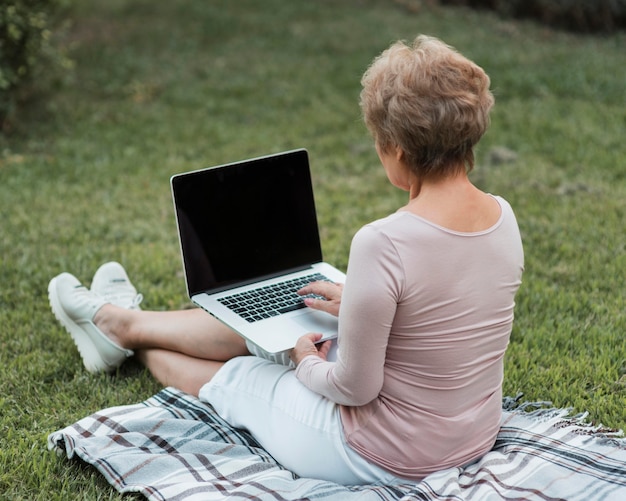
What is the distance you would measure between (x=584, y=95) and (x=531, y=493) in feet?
19.1

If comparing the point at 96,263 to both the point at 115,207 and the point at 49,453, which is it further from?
the point at 49,453

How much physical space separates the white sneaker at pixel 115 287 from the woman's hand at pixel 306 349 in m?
1.37

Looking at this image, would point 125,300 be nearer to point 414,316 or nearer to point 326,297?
point 326,297

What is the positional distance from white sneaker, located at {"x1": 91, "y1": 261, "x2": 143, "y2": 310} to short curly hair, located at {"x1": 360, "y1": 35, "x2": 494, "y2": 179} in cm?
197

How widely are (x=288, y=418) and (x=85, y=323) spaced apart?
53.3 inches

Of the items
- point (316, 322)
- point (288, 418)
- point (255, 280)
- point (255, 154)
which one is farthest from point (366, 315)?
point (255, 154)

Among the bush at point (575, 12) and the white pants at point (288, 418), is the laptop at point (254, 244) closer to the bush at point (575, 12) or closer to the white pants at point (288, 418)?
the white pants at point (288, 418)

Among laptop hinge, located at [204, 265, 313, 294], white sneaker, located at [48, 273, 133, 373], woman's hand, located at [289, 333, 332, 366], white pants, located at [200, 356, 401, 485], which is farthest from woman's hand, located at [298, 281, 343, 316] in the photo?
white sneaker, located at [48, 273, 133, 373]

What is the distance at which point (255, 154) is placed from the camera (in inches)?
267

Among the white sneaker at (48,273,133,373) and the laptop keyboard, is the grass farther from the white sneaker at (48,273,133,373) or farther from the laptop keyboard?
the laptop keyboard

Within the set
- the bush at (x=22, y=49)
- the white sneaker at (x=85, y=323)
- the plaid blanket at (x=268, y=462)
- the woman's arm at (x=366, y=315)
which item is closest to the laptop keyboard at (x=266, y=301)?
the plaid blanket at (x=268, y=462)

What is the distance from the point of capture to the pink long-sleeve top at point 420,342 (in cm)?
230

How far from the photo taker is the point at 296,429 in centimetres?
273

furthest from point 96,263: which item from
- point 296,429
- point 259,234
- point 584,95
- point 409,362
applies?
point 584,95
